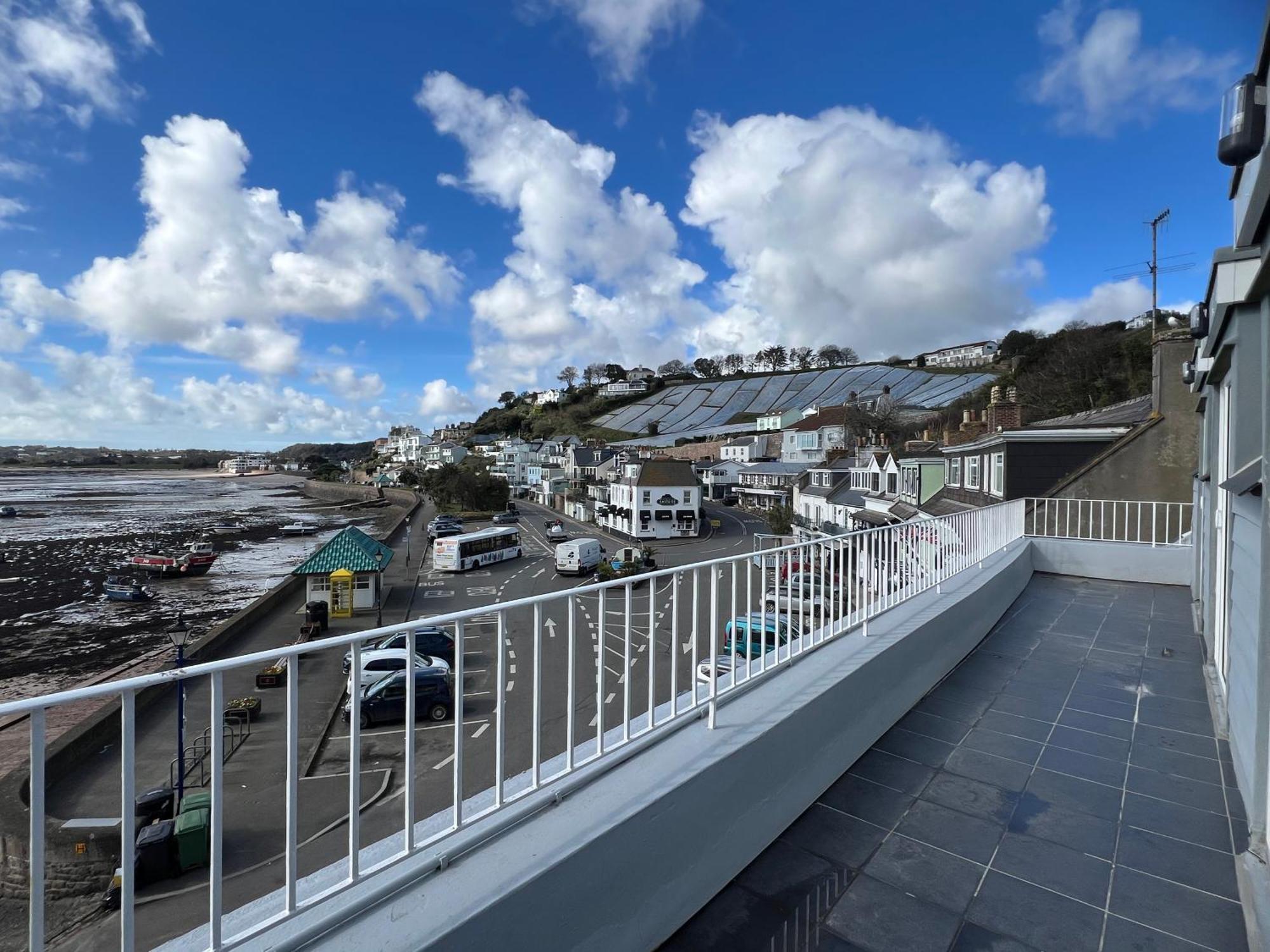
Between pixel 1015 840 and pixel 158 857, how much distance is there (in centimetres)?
458

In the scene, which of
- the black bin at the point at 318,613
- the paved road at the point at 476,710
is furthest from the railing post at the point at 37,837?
the black bin at the point at 318,613

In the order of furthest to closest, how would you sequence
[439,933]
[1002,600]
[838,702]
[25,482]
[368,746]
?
[25,482] → [368,746] → [1002,600] → [838,702] → [439,933]

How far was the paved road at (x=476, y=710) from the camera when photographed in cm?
233

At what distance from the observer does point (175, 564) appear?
113ft

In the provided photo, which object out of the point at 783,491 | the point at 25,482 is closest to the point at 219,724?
the point at 783,491

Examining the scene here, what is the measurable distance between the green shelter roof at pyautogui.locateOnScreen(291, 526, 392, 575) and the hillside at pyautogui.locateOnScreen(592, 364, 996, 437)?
74362 mm

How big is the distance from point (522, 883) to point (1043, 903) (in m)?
2.02

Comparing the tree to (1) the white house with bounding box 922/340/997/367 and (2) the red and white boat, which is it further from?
(2) the red and white boat

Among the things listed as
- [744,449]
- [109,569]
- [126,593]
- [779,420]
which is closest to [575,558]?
[126,593]

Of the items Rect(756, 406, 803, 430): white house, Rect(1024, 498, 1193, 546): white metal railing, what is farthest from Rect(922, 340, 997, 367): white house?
Rect(1024, 498, 1193, 546): white metal railing

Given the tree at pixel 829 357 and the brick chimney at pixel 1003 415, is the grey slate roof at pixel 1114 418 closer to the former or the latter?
the brick chimney at pixel 1003 415

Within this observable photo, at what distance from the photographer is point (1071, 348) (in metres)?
41.8

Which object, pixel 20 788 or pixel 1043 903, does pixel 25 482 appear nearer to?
pixel 20 788

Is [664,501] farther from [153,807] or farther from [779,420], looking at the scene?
[779,420]
